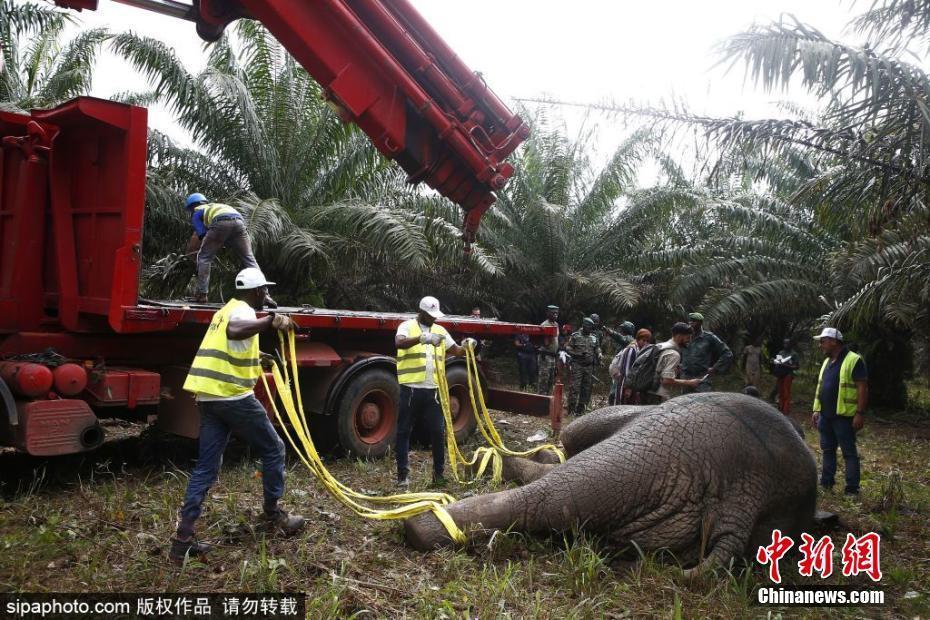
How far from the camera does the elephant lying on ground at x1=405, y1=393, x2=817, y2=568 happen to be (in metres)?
4.46

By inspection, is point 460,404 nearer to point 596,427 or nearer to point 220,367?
point 596,427

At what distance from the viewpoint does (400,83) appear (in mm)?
6305

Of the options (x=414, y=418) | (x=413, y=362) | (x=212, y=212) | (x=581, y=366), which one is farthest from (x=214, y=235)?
(x=581, y=366)

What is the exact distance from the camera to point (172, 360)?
616 centimetres

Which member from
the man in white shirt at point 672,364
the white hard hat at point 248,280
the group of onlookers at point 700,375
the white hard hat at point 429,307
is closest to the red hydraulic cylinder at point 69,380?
the white hard hat at point 248,280

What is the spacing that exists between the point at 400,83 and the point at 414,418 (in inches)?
113

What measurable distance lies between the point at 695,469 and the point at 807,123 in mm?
3502

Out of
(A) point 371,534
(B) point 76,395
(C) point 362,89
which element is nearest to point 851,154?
(C) point 362,89

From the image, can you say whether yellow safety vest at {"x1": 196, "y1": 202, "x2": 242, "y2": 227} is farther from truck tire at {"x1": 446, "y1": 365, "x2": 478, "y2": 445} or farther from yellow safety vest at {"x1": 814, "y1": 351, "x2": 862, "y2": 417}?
yellow safety vest at {"x1": 814, "y1": 351, "x2": 862, "y2": 417}

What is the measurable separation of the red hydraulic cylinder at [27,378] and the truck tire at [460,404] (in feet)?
13.4

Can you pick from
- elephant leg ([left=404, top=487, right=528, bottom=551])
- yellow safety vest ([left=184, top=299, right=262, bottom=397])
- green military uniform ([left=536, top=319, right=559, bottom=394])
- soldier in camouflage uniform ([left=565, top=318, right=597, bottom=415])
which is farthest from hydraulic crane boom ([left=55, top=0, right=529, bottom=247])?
green military uniform ([left=536, top=319, right=559, bottom=394])

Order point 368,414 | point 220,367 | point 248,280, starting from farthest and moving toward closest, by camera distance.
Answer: point 368,414 < point 248,280 < point 220,367

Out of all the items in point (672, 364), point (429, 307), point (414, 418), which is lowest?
point (414, 418)

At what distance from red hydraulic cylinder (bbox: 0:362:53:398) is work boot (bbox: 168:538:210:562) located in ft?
5.71
